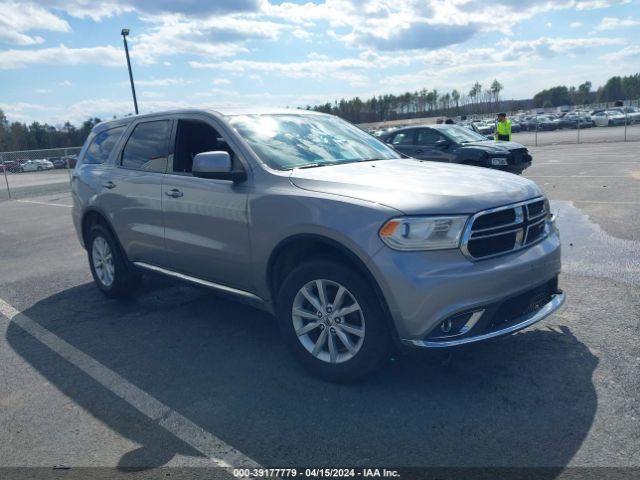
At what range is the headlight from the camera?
11.1 ft

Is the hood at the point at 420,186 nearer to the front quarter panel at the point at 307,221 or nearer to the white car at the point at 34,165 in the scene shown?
the front quarter panel at the point at 307,221

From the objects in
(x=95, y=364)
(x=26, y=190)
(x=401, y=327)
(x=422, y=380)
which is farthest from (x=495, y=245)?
(x=26, y=190)

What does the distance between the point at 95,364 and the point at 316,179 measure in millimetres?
2273

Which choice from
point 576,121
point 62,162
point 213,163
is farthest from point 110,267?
point 576,121

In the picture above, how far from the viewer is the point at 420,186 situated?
3.73 meters

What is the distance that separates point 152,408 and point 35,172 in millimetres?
24692

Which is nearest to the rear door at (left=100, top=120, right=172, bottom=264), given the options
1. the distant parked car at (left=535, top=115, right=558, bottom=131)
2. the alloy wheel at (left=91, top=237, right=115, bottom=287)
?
the alloy wheel at (left=91, top=237, right=115, bottom=287)

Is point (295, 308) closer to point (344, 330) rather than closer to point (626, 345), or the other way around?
point (344, 330)

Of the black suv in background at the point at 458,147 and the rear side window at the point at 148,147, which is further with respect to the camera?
the black suv in background at the point at 458,147

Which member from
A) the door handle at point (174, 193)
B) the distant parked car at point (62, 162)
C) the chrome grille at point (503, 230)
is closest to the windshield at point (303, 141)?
the door handle at point (174, 193)

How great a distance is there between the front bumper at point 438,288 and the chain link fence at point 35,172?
21071mm

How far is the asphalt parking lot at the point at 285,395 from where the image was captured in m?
3.08

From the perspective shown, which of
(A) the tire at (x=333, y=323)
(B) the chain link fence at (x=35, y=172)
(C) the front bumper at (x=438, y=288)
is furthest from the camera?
(B) the chain link fence at (x=35, y=172)

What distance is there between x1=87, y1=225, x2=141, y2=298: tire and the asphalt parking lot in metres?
0.21
